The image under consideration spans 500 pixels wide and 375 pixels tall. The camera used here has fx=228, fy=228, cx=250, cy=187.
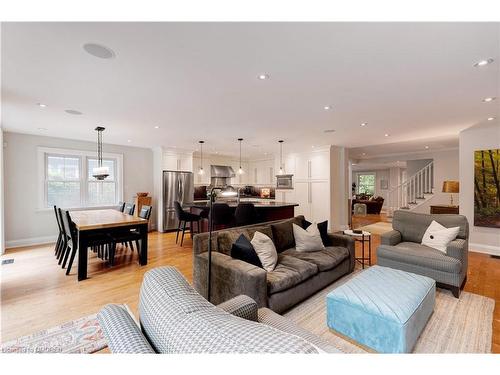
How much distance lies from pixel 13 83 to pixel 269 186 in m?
7.29

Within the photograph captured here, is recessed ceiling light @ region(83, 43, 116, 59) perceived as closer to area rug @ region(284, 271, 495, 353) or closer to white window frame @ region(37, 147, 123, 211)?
area rug @ region(284, 271, 495, 353)

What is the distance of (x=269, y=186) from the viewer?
884 cm

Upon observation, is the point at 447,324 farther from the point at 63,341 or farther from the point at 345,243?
the point at 63,341

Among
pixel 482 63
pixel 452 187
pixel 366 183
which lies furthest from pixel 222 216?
pixel 366 183

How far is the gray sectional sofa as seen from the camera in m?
2.13

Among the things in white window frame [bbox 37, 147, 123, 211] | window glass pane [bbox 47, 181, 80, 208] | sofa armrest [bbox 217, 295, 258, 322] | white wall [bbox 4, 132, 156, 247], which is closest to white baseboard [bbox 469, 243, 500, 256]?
sofa armrest [bbox 217, 295, 258, 322]

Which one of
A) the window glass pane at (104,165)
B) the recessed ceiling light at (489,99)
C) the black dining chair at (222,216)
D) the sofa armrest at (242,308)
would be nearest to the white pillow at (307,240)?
the sofa armrest at (242,308)

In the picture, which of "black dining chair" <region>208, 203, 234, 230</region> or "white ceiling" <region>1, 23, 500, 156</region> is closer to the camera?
"white ceiling" <region>1, 23, 500, 156</region>

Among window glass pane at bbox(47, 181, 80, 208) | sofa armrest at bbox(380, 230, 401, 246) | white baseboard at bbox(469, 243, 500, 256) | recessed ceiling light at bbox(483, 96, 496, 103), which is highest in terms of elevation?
recessed ceiling light at bbox(483, 96, 496, 103)

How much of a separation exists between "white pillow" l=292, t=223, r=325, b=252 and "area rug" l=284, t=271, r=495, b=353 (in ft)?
1.88

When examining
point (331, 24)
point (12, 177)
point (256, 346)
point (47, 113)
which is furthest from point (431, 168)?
point (12, 177)

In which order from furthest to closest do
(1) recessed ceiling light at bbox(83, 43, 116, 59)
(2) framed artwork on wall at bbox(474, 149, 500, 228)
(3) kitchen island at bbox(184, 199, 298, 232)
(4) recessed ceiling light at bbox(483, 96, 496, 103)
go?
(3) kitchen island at bbox(184, 199, 298, 232) → (2) framed artwork on wall at bbox(474, 149, 500, 228) → (4) recessed ceiling light at bbox(483, 96, 496, 103) → (1) recessed ceiling light at bbox(83, 43, 116, 59)

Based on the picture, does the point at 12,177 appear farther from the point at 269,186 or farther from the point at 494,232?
the point at 494,232


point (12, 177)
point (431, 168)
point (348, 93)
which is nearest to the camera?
point (348, 93)
